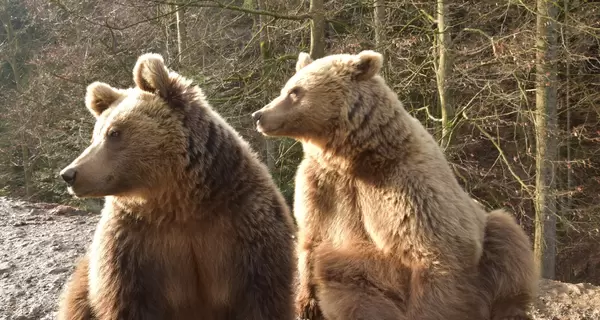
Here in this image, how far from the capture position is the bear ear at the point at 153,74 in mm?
2945

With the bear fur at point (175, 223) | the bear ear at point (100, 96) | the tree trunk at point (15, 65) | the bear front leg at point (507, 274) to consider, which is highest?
the bear ear at point (100, 96)

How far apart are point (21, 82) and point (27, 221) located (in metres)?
12.3

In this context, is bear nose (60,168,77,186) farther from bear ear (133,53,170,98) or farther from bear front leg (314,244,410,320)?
bear front leg (314,244,410,320)

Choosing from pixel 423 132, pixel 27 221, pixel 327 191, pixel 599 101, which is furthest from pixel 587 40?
pixel 27 221

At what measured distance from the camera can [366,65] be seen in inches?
130

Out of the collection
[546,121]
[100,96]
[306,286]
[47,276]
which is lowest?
[47,276]

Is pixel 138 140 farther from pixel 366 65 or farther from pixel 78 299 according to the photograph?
pixel 366 65

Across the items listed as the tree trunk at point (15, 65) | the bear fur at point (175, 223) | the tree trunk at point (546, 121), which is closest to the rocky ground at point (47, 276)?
the bear fur at point (175, 223)

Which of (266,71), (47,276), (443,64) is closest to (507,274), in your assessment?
(47,276)

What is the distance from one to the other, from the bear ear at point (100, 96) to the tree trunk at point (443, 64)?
5605mm

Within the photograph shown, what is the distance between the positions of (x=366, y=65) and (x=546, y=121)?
5.29m

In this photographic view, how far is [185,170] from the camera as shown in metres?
2.93

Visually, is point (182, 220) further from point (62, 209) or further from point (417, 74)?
point (417, 74)

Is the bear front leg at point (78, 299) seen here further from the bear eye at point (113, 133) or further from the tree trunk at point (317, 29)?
the tree trunk at point (317, 29)
